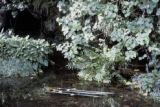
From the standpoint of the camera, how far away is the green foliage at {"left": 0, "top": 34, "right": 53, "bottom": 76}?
912cm

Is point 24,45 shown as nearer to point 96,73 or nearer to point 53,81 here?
point 53,81

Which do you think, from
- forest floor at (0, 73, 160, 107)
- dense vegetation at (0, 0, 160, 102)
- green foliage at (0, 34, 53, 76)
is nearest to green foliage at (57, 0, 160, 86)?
dense vegetation at (0, 0, 160, 102)

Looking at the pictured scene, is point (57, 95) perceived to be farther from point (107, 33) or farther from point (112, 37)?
point (107, 33)

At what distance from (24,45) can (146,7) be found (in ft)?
11.3

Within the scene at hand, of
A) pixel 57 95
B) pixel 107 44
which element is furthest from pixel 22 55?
pixel 107 44

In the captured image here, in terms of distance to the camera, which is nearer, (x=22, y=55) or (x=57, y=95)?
(x=57, y=95)

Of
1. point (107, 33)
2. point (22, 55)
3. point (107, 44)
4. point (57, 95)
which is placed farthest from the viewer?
point (22, 55)

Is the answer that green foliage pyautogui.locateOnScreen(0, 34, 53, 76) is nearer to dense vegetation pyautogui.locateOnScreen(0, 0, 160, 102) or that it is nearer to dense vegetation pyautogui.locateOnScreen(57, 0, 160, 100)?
dense vegetation pyautogui.locateOnScreen(0, 0, 160, 102)

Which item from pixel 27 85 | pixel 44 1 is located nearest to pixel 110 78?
pixel 27 85

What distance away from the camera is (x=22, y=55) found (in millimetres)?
9258

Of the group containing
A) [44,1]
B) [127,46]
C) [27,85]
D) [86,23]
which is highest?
[44,1]

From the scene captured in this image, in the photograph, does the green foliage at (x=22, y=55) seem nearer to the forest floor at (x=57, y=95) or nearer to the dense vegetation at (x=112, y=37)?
the forest floor at (x=57, y=95)

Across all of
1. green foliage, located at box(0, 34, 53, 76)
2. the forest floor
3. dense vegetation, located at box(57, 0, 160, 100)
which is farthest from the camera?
green foliage, located at box(0, 34, 53, 76)

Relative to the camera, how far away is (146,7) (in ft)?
25.6
